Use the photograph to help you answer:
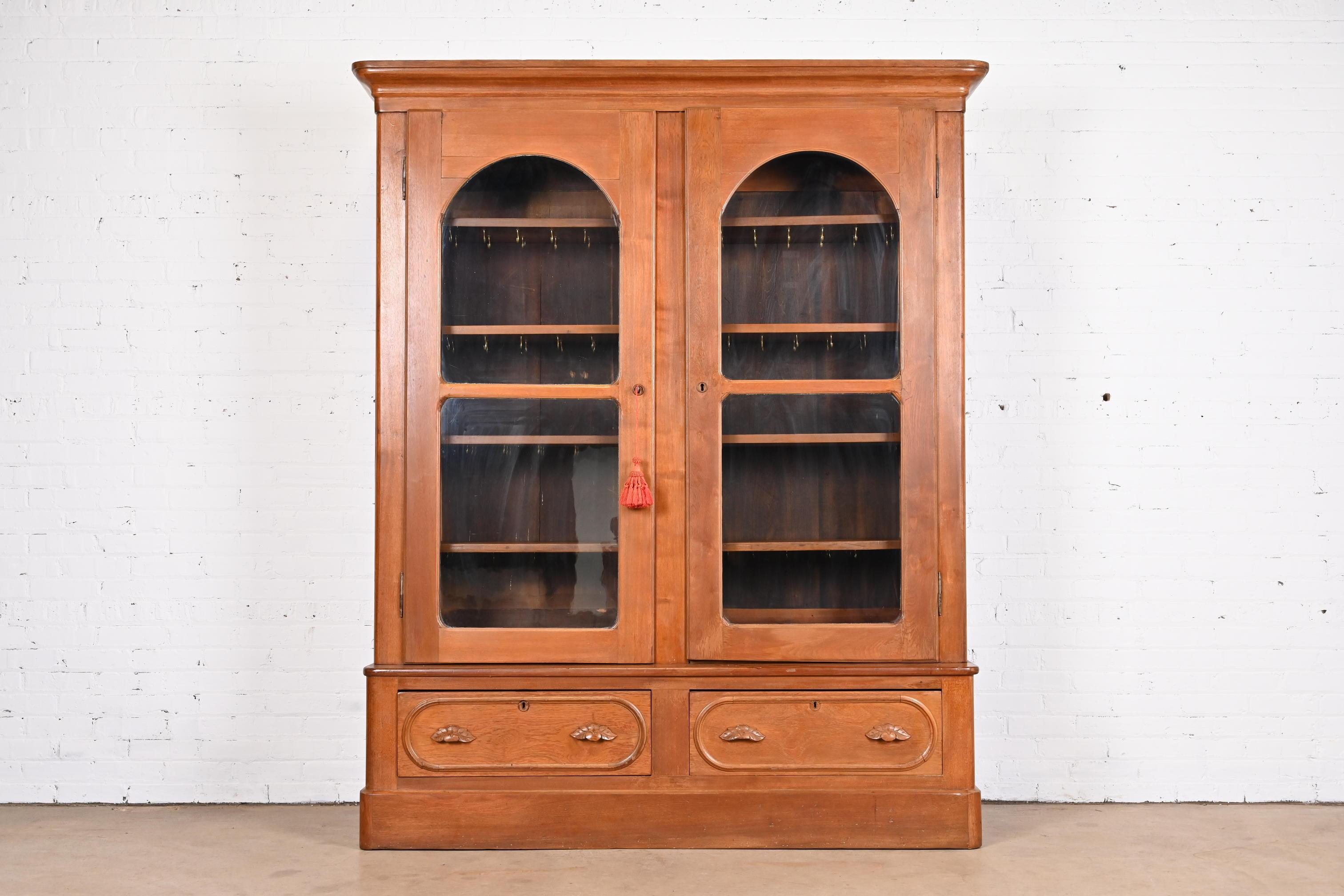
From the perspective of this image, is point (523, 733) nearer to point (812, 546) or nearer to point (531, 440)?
point (531, 440)

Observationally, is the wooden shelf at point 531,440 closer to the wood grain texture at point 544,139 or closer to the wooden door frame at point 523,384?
the wooden door frame at point 523,384

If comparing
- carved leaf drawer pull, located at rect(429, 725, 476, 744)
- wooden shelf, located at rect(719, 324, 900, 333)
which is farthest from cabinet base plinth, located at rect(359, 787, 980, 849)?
wooden shelf, located at rect(719, 324, 900, 333)

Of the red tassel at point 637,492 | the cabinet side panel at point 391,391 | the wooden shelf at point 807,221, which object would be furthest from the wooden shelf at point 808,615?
the wooden shelf at point 807,221

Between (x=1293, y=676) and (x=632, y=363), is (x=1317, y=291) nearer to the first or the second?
(x=1293, y=676)

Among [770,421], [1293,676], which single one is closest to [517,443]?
[770,421]

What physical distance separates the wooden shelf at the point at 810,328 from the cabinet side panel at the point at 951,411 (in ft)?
0.50

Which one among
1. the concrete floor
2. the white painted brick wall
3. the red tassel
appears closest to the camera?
the concrete floor

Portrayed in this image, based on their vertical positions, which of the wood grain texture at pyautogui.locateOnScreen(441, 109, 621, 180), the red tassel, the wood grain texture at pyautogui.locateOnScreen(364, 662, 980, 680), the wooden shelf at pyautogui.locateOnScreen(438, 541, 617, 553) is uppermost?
the wood grain texture at pyautogui.locateOnScreen(441, 109, 621, 180)

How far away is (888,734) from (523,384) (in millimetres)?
1326

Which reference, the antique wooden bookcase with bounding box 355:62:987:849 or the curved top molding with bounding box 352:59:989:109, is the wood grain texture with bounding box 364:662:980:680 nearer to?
the antique wooden bookcase with bounding box 355:62:987:849

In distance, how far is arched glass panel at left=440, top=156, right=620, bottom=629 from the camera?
285cm

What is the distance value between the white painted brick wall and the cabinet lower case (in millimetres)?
583

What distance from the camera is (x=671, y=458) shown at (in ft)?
9.31

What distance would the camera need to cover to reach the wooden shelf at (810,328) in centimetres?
287
